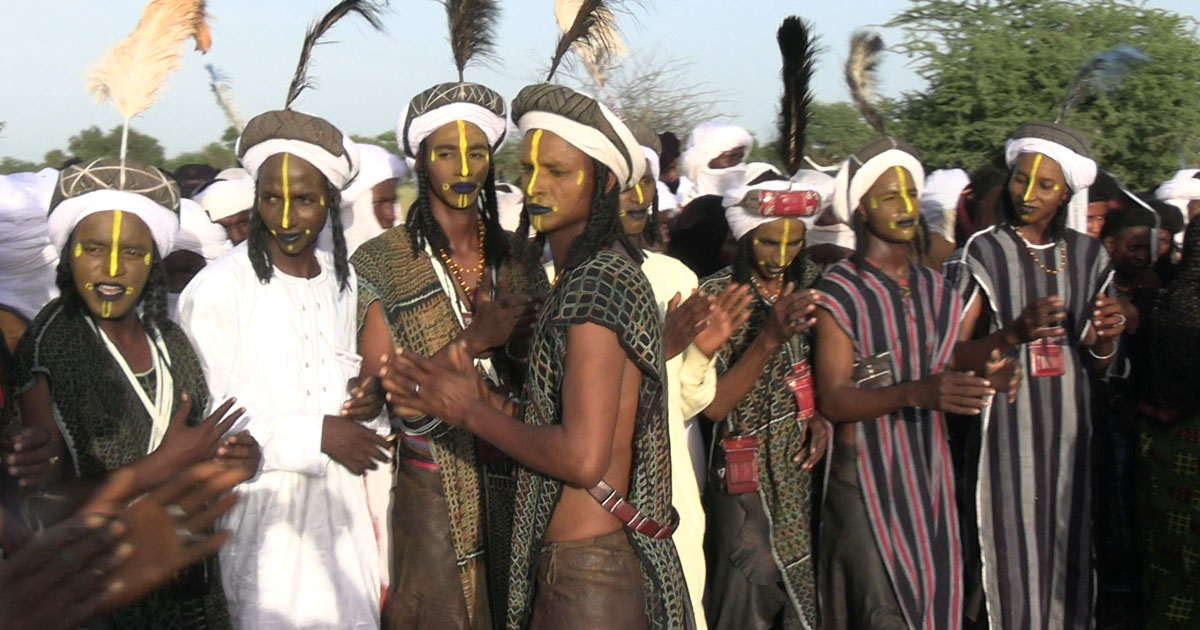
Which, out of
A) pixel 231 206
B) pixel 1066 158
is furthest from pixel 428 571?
pixel 1066 158

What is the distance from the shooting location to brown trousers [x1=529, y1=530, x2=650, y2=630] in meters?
3.44

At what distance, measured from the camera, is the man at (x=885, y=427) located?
5215 millimetres

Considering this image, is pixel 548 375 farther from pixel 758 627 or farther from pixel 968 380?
pixel 758 627

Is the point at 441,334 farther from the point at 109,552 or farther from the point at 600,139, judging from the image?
the point at 109,552

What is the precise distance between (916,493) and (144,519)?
355cm

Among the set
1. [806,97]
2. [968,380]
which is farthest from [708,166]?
[968,380]

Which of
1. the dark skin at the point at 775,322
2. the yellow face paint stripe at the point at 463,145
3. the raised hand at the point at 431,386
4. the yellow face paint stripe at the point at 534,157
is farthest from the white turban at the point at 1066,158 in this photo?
the raised hand at the point at 431,386

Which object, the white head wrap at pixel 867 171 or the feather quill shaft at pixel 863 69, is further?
the feather quill shaft at pixel 863 69

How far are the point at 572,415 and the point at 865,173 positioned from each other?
8.04ft

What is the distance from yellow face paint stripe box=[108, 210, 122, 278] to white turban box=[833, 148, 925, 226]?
8.90ft

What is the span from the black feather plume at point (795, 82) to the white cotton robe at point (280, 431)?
2423mm

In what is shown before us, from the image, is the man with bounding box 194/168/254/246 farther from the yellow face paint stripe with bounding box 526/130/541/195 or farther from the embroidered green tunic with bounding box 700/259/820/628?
Answer: the yellow face paint stripe with bounding box 526/130/541/195

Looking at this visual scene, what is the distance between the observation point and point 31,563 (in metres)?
2.14

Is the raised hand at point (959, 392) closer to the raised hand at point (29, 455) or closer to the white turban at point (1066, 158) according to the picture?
the white turban at point (1066, 158)
